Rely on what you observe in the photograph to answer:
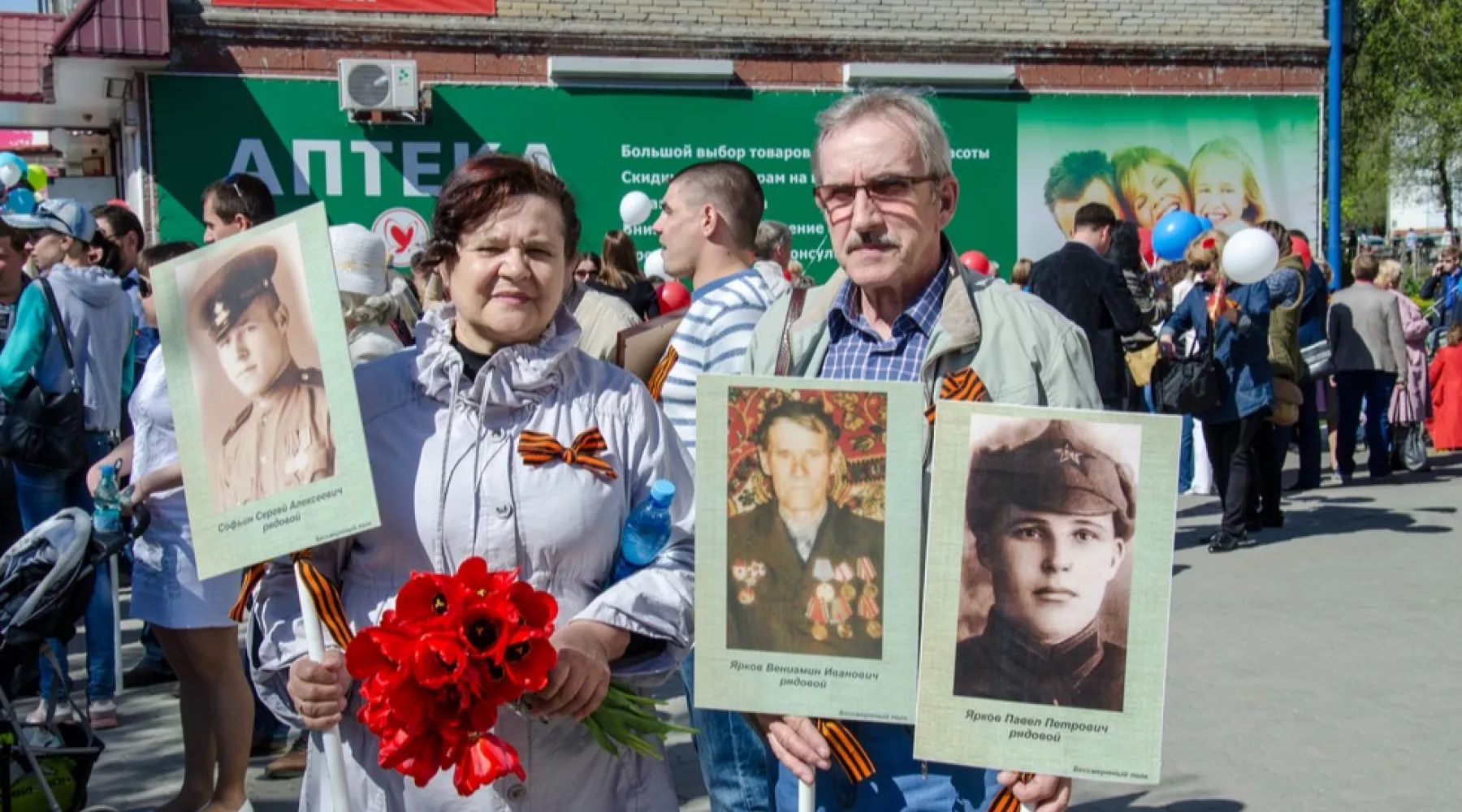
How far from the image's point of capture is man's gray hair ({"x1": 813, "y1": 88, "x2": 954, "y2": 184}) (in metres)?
2.67

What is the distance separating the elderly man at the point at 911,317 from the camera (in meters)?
2.59

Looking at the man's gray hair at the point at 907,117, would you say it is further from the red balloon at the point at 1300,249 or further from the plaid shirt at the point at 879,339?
the red balloon at the point at 1300,249

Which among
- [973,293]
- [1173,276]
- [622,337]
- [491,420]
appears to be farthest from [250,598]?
[1173,276]

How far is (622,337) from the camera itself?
486cm

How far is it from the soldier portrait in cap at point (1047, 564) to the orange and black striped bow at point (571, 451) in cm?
69

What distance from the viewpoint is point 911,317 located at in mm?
2768

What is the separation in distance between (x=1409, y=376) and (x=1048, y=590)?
12233mm

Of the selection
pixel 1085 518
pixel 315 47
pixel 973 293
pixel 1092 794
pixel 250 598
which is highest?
pixel 315 47

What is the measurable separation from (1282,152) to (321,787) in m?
18.5

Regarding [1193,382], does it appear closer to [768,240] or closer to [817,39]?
[768,240]

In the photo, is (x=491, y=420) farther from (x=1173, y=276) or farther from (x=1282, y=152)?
(x=1282, y=152)

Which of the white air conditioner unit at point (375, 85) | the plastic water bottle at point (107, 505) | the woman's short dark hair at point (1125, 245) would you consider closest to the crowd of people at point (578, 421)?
the plastic water bottle at point (107, 505)

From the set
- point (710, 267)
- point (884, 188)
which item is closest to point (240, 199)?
point (710, 267)

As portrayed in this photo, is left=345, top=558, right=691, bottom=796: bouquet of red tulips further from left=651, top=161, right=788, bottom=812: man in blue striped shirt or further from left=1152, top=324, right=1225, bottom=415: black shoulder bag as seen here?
left=1152, top=324, right=1225, bottom=415: black shoulder bag
